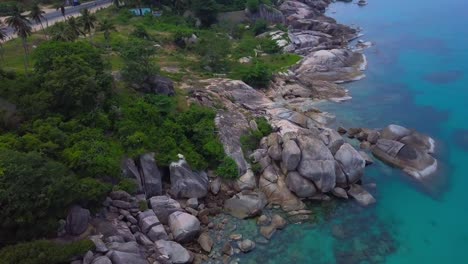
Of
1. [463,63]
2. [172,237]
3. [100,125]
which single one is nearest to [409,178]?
[172,237]

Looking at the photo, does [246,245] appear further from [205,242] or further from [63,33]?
[63,33]

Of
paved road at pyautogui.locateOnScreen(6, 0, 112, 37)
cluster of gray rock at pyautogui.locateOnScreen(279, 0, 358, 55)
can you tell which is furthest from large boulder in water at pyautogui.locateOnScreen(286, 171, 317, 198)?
paved road at pyautogui.locateOnScreen(6, 0, 112, 37)

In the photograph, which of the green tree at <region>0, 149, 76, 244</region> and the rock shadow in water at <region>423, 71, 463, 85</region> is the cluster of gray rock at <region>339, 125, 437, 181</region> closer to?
the rock shadow in water at <region>423, 71, 463, 85</region>

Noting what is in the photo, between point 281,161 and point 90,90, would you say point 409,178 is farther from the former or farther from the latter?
point 90,90

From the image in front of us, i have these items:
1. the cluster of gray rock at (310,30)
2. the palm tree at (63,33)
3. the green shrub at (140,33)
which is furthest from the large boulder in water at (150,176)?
the cluster of gray rock at (310,30)

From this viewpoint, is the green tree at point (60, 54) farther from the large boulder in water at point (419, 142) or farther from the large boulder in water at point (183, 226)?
the large boulder in water at point (419, 142)

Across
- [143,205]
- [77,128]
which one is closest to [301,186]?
[143,205]
